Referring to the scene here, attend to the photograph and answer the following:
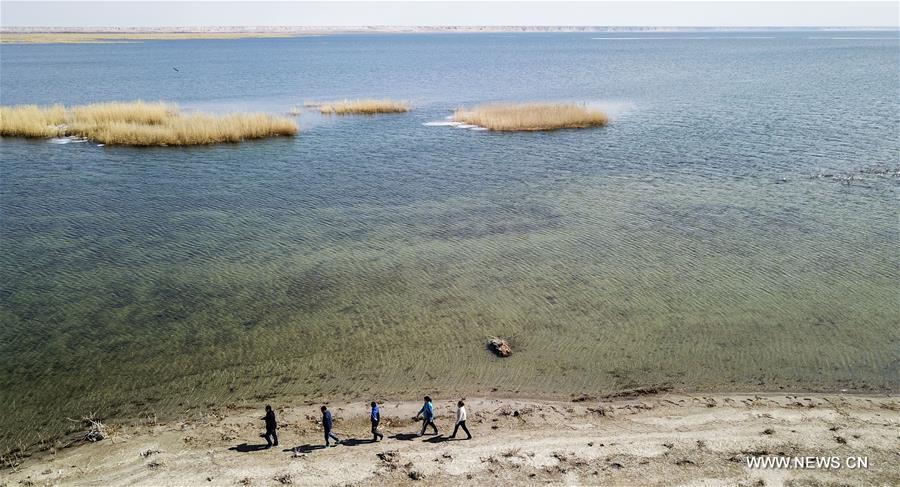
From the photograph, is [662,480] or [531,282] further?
[531,282]

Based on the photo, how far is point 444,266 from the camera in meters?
25.7

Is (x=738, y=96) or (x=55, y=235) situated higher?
Answer: (x=738, y=96)

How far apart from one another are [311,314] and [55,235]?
53.5 feet

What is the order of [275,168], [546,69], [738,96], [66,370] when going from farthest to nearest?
1. [546,69]
2. [738,96]
3. [275,168]
4. [66,370]

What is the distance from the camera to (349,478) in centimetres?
1318

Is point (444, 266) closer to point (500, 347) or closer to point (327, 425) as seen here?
point (500, 347)

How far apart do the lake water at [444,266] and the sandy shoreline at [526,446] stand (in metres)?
1.03

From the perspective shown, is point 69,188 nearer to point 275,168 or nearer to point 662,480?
point 275,168

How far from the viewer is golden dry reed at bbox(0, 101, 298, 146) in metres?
49.7

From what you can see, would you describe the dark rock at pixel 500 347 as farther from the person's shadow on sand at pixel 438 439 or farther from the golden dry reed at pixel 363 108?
the golden dry reed at pixel 363 108

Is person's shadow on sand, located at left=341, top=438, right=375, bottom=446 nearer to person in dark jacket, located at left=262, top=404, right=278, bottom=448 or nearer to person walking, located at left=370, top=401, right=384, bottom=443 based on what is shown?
person walking, located at left=370, top=401, right=384, bottom=443

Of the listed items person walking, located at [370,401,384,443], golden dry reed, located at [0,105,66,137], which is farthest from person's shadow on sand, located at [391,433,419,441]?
golden dry reed, located at [0,105,66,137]

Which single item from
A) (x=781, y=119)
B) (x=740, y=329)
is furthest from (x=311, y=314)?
(x=781, y=119)

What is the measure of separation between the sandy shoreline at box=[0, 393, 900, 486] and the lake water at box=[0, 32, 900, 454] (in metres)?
1.03
